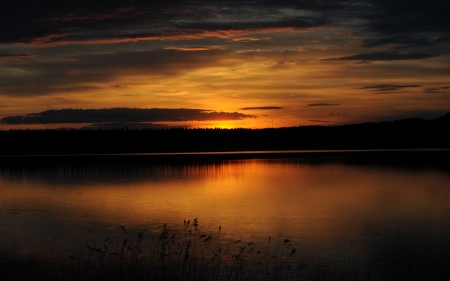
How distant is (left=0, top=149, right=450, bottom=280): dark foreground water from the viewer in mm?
12859

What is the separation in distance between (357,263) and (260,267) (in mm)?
2158

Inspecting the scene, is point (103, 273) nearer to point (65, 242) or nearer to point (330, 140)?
point (65, 242)

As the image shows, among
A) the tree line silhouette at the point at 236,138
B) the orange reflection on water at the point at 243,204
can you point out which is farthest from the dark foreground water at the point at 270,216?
the tree line silhouette at the point at 236,138

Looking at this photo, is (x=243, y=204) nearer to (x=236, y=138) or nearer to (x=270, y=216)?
(x=270, y=216)

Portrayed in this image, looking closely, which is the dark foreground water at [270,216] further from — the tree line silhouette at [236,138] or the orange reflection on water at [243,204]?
the tree line silhouette at [236,138]

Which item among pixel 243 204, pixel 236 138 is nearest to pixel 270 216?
pixel 243 204

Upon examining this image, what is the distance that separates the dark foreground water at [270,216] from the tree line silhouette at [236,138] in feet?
253

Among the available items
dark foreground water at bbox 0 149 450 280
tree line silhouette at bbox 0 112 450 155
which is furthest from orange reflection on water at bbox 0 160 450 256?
tree line silhouette at bbox 0 112 450 155

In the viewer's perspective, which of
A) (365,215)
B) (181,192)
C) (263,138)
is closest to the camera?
(365,215)

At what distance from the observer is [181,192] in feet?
88.1

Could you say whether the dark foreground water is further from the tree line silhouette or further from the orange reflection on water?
the tree line silhouette

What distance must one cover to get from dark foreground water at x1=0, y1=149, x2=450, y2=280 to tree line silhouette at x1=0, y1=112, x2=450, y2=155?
253 ft

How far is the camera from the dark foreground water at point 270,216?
12859mm

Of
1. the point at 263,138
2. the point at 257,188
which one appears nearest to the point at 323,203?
the point at 257,188
